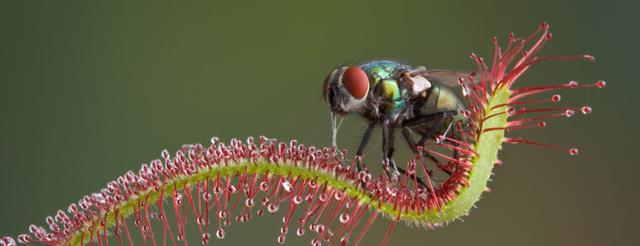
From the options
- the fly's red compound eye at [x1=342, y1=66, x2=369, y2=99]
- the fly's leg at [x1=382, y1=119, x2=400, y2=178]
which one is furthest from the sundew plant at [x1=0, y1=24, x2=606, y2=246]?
the fly's red compound eye at [x1=342, y1=66, x2=369, y2=99]

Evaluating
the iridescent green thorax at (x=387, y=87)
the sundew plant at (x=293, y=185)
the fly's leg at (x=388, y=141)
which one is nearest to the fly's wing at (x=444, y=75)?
the iridescent green thorax at (x=387, y=87)

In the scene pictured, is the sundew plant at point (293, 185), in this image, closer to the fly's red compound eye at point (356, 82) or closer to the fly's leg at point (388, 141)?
the fly's leg at point (388, 141)

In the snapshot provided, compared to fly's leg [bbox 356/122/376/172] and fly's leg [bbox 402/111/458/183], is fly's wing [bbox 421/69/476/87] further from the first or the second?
fly's leg [bbox 356/122/376/172]

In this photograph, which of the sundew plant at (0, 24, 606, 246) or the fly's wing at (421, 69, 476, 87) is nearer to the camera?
the sundew plant at (0, 24, 606, 246)

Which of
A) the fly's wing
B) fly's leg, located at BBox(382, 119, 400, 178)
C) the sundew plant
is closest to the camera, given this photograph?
the sundew plant

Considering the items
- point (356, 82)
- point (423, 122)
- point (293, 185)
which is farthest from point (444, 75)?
point (293, 185)

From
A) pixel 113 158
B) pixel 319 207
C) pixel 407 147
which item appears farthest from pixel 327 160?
pixel 113 158
